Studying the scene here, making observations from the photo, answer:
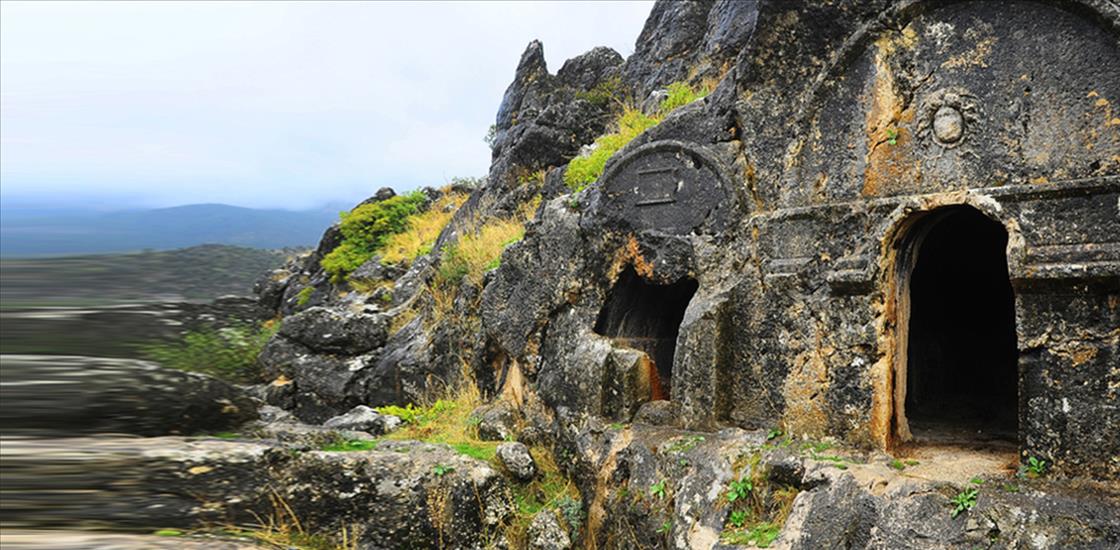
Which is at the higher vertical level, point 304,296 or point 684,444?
point 304,296

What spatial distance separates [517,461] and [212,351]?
19.4ft

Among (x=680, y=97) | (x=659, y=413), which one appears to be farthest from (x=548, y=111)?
(x=659, y=413)

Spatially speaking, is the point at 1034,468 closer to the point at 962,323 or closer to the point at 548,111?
the point at 962,323

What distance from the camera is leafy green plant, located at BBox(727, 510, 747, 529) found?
245 inches

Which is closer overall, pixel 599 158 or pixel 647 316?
pixel 647 316

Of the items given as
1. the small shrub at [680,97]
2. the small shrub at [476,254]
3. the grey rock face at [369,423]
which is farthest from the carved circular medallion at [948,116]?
the grey rock face at [369,423]

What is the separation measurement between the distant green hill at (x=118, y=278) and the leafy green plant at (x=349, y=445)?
4.73m

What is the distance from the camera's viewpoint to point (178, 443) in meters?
2.90

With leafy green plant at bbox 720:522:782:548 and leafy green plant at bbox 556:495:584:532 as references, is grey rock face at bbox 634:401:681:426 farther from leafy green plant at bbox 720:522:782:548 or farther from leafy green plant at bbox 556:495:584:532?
leafy green plant at bbox 720:522:782:548

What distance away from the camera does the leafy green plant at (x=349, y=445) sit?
7.08 meters

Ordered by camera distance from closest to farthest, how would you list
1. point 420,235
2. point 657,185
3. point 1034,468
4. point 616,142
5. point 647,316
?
1. point 1034,468
2. point 657,185
3. point 647,316
4. point 616,142
5. point 420,235

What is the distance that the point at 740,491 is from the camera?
20.9 feet

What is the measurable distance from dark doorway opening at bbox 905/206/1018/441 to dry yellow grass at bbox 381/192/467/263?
36.8 ft

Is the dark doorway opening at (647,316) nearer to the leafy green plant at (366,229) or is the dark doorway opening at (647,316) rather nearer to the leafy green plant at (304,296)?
the leafy green plant at (366,229)
